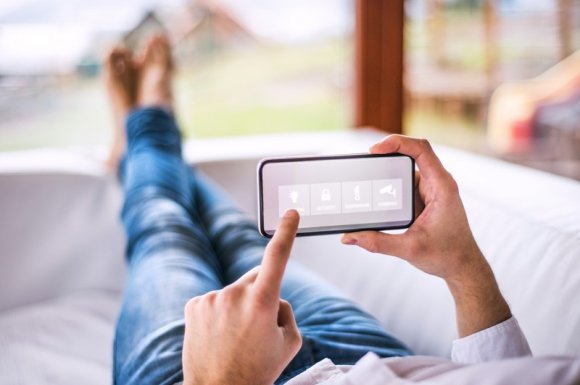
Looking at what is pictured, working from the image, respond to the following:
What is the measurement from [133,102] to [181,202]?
20.7 inches

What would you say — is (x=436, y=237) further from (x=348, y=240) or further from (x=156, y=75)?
(x=156, y=75)

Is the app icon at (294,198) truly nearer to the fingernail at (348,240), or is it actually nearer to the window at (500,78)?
the fingernail at (348,240)

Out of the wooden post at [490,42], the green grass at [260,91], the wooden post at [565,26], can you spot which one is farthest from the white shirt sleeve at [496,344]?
the wooden post at [565,26]

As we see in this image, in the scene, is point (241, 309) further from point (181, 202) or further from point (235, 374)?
point (181, 202)

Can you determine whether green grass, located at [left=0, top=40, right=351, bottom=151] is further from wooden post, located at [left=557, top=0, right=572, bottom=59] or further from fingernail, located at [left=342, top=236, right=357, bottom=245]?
fingernail, located at [left=342, top=236, right=357, bottom=245]

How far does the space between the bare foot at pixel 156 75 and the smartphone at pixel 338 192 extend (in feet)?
2.70

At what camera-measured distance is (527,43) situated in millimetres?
2221

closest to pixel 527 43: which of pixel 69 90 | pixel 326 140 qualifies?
pixel 326 140

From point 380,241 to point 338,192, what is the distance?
0.06 metres

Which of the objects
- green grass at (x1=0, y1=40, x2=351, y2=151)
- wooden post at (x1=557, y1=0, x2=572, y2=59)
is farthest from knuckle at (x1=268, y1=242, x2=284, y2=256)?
wooden post at (x1=557, y1=0, x2=572, y2=59)

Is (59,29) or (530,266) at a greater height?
(59,29)

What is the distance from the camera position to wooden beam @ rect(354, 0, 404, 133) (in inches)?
63.6

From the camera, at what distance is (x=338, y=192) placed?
1.79 feet

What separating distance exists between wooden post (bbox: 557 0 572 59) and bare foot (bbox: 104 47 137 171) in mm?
1574
